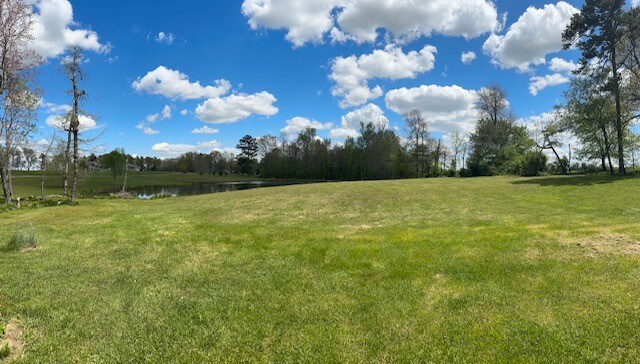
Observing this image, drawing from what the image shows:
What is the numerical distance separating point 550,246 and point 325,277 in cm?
609

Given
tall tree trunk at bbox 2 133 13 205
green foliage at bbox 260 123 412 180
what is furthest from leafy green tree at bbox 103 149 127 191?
green foliage at bbox 260 123 412 180

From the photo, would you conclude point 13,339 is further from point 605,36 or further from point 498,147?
point 498,147

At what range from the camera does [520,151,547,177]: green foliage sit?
45.3 metres

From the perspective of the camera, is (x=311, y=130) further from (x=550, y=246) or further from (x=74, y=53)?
(x=550, y=246)

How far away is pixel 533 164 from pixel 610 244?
4378cm

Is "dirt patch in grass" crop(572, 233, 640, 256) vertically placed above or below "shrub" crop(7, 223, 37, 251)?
above

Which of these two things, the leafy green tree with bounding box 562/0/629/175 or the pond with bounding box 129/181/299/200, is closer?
the leafy green tree with bounding box 562/0/629/175

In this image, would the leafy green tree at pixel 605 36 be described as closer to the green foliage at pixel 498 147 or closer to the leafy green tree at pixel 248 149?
the green foliage at pixel 498 147

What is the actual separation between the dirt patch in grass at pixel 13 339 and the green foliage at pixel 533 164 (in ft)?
170

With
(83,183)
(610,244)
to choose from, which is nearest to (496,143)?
(610,244)

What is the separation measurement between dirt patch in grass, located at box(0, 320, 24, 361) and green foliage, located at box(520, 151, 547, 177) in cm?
5190

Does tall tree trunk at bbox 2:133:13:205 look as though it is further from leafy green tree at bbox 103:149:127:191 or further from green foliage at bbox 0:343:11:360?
leafy green tree at bbox 103:149:127:191

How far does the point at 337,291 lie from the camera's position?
7.00 metres

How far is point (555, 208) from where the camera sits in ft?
46.3
